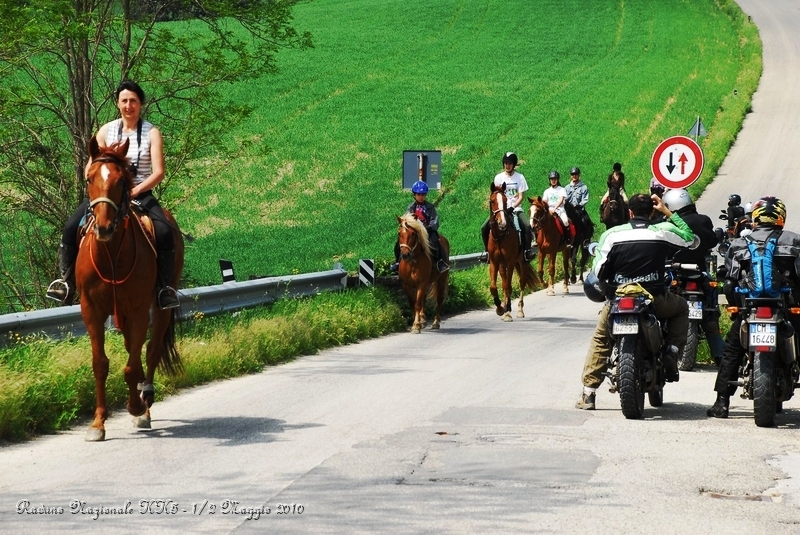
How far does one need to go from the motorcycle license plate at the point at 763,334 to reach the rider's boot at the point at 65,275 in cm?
543

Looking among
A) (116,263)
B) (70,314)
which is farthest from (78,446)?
(70,314)

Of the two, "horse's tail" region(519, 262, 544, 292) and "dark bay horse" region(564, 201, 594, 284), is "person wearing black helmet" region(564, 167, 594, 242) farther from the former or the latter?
"horse's tail" region(519, 262, 544, 292)

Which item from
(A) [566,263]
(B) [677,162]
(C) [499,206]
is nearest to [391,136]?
(A) [566,263]

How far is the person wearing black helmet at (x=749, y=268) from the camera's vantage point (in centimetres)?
1027

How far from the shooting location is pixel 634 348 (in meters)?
10.4

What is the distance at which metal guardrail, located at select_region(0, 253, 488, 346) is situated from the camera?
440 inches

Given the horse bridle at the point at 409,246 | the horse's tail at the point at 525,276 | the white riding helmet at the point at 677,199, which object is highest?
the white riding helmet at the point at 677,199

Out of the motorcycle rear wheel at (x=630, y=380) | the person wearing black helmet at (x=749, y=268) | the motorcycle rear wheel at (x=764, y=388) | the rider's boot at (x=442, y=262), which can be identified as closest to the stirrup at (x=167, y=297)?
the motorcycle rear wheel at (x=630, y=380)

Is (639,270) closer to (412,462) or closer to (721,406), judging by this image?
(721,406)

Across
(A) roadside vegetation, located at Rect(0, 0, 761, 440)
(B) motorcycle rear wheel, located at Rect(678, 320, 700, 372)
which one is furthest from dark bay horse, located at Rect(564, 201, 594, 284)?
(B) motorcycle rear wheel, located at Rect(678, 320, 700, 372)

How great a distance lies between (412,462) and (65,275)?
11.2ft

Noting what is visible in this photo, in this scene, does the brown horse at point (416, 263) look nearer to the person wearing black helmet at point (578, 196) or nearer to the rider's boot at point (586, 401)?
the rider's boot at point (586, 401)

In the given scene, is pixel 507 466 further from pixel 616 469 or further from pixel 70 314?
pixel 70 314

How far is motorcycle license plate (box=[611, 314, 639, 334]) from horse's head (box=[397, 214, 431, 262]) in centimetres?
861
